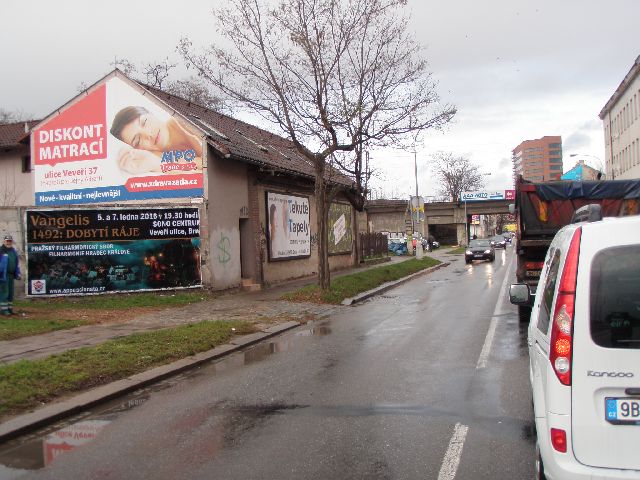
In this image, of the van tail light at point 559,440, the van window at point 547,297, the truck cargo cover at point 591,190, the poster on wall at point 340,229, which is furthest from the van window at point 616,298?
the poster on wall at point 340,229

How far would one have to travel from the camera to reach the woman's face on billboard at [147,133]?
1925cm

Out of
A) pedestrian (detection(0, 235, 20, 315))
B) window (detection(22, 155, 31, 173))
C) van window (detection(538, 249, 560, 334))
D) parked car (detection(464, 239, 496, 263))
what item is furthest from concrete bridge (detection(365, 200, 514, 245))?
van window (detection(538, 249, 560, 334))

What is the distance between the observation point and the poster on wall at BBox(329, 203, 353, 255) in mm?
29531

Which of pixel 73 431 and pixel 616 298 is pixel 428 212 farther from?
pixel 616 298

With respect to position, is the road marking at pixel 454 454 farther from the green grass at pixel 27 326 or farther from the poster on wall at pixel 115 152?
the poster on wall at pixel 115 152

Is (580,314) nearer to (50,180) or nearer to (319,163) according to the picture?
(319,163)

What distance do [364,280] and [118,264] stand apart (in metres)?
8.81

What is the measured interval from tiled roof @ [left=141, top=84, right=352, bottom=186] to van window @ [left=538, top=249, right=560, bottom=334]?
49.3ft

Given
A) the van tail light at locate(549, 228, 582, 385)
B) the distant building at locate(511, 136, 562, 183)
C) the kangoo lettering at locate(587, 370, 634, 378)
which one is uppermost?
the distant building at locate(511, 136, 562, 183)

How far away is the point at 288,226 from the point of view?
24.3 m

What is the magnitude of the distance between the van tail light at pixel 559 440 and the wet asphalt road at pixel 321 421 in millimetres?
1320

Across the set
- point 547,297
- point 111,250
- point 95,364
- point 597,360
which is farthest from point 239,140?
point 597,360

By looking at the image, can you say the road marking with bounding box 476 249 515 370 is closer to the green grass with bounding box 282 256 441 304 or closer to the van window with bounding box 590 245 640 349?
the green grass with bounding box 282 256 441 304

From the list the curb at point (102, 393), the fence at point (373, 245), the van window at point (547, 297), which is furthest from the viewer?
the fence at point (373, 245)
